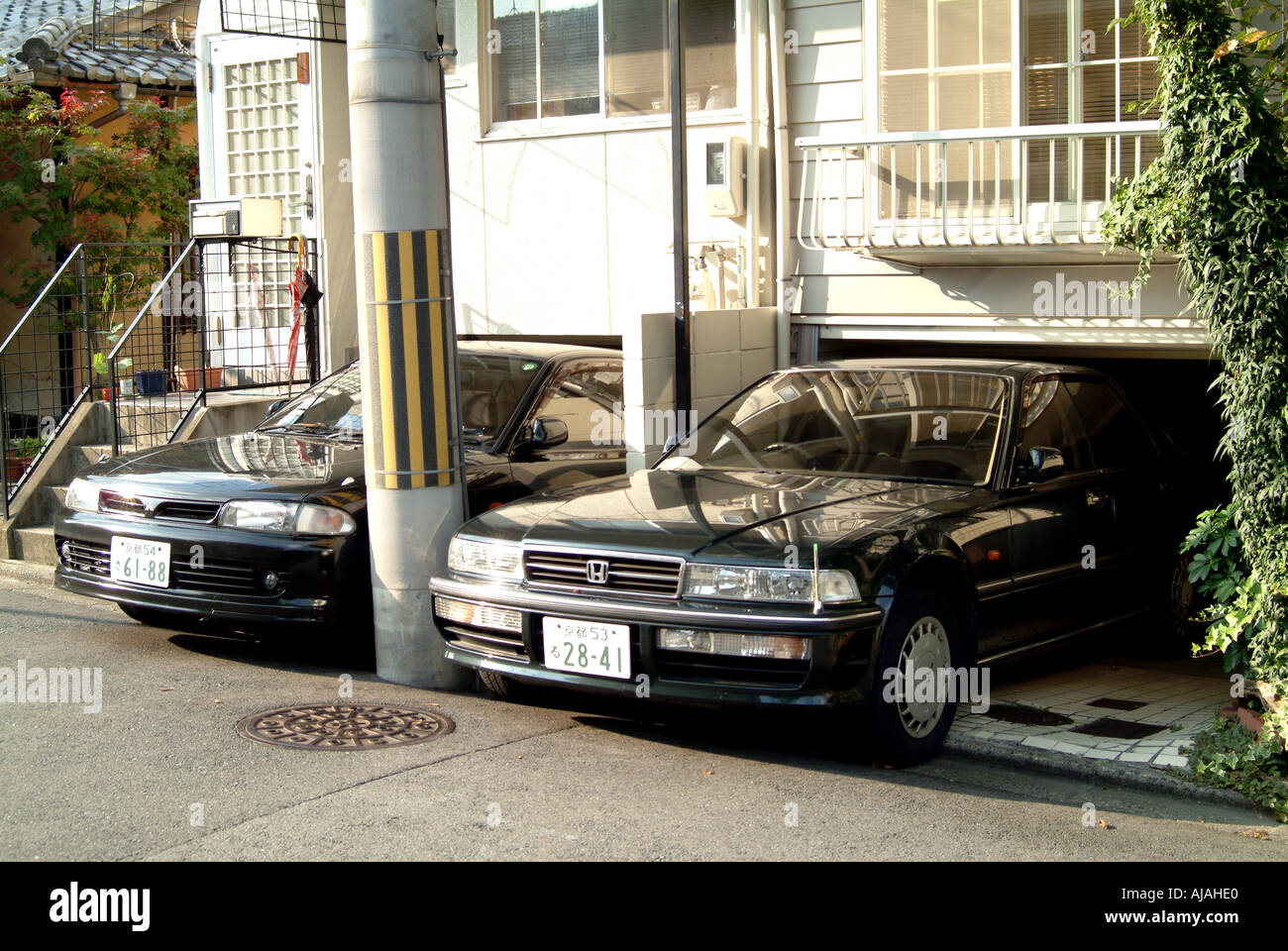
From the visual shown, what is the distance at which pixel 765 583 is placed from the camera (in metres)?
5.09

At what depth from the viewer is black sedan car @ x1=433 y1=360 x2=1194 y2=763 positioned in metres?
5.10

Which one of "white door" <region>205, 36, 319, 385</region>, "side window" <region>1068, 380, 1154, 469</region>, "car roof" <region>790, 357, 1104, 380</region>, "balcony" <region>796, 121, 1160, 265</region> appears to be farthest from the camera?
"white door" <region>205, 36, 319, 385</region>

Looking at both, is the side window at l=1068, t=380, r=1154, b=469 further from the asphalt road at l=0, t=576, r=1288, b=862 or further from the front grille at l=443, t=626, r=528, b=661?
the front grille at l=443, t=626, r=528, b=661

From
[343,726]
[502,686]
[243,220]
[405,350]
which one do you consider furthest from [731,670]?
[243,220]

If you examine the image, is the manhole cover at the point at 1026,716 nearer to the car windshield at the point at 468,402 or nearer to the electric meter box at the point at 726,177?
the car windshield at the point at 468,402

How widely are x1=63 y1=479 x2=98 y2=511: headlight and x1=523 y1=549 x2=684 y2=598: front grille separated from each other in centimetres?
282

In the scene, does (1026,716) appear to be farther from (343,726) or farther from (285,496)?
(285,496)

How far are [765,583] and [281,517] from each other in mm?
2686

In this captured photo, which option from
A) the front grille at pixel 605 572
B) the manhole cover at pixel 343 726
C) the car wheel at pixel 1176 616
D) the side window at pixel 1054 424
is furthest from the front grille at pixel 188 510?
the car wheel at pixel 1176 616

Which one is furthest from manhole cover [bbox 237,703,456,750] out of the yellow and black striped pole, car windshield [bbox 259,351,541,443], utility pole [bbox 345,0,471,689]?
car windshield [bbox 259,351,541,443]

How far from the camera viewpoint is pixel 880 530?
535 cm

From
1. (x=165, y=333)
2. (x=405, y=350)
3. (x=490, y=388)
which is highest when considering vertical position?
(x=165, y=333)

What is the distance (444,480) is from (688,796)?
2.22m

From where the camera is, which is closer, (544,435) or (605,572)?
(605,572)
